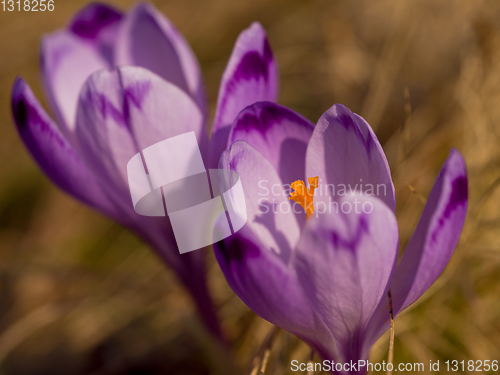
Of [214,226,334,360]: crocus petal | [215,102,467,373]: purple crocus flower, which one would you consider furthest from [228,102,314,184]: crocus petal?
[214,226,334,360]: crocus petal

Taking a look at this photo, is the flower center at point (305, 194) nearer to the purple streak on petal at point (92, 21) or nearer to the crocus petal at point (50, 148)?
the crocus petal at point (50, 148)

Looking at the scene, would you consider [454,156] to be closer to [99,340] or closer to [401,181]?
[401,181]

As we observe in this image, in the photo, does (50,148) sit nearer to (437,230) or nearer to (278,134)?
(278,134)

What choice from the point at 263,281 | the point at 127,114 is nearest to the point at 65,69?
the point at 127,114

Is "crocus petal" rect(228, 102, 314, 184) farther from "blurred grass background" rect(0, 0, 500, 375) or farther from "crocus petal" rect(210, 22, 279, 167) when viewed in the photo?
"blurred grass background" rect(0, 0, 500, 375)

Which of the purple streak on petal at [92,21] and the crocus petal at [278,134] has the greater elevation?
the purple streak on petal at [92,21]

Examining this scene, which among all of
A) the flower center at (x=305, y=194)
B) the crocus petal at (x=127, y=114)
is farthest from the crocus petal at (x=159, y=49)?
the flower center at (x=305, y=194)

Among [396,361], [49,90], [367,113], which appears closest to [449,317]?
[396,361]
